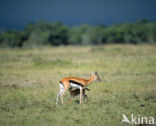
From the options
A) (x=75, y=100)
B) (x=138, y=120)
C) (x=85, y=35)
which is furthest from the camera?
(x=85, y=35)

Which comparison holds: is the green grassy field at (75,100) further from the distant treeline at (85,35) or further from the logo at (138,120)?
the distant treeline at (85,35)

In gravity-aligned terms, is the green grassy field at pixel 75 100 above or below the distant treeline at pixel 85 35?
Answer: below

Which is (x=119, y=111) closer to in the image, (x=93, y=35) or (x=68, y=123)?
(x=68, y=123)

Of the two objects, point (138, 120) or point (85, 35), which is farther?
point (85, 35)

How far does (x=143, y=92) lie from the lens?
1111 centimetres

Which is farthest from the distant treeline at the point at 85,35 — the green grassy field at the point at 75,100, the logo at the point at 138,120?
the logo at the point at 138,120

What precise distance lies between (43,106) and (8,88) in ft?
12.5

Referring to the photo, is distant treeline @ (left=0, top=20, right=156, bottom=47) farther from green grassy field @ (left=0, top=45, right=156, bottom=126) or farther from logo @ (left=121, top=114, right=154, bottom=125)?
logo @ (left=121, top=114, right=154, bottom=125)

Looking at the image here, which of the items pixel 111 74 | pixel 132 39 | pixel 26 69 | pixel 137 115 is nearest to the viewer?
pixel 137 115

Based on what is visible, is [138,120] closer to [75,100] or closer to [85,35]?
[75,100]

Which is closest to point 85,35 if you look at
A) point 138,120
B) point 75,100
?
point 75,100

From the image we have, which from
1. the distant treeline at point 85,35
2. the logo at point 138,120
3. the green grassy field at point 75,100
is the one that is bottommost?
the logo at point 138,120

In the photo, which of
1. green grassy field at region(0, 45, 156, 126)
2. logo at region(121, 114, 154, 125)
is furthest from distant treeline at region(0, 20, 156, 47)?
logo at region(121, 114, 154, 125)

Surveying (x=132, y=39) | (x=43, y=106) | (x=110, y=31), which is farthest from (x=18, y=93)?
(x=110, y=31)
